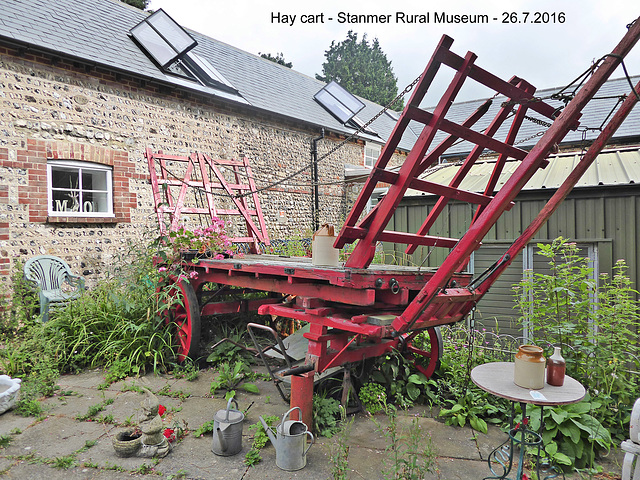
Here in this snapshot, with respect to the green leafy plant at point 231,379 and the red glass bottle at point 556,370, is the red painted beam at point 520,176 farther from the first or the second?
the green leafy plant at point 231,379

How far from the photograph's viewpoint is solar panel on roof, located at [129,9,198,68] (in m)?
8.61

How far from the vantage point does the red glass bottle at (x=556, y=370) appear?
2309 millimetres

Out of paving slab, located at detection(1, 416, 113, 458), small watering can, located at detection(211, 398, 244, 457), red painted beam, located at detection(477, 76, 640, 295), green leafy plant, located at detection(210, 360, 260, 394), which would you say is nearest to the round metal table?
red painted beam, located at detection(477, 76, 640, 295)

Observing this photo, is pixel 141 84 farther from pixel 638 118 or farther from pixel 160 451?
pixel 638 118

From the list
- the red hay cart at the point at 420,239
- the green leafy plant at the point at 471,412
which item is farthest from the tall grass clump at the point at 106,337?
the green leafy plant at the point at 471,412

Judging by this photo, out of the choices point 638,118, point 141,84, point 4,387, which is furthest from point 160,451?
point 638,118

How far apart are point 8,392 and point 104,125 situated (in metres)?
5.13

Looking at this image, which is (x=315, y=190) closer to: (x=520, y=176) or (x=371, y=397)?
(x=371, y=397)

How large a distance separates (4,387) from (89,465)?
1.71 meters

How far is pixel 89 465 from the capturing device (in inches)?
108

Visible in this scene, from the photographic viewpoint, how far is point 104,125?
7195 mm

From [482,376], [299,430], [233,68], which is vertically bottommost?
[299,430]

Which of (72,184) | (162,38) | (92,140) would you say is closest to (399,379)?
(72,184)

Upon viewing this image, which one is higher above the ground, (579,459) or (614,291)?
(614,291)
